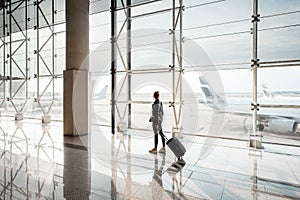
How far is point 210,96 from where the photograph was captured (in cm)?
607

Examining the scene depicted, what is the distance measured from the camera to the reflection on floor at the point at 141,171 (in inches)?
89.4

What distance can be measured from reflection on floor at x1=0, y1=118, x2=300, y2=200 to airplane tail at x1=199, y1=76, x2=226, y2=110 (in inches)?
64.7

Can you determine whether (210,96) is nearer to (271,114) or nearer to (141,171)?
(271,114)

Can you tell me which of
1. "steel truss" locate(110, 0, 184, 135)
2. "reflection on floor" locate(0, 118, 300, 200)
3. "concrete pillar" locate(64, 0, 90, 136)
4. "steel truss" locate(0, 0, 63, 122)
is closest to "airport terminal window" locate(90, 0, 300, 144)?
"steel truss" locate(110, 0, 184, 135)

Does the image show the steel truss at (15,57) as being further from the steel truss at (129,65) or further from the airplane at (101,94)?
the steel truss at (129,65)

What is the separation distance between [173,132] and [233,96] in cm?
169

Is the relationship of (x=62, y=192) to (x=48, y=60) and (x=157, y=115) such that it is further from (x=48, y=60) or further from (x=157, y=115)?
(x=48, y=60)

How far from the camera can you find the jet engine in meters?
5.54

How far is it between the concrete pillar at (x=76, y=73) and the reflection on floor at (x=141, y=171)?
784mm

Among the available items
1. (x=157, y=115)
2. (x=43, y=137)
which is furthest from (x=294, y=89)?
(x=43, y=137)

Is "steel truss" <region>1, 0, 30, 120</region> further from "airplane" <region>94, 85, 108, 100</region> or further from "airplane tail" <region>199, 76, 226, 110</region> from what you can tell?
"airplane tail" <region>199, 76, 226, 110</region>

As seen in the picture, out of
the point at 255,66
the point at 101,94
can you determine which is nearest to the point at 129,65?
the point at 101,94

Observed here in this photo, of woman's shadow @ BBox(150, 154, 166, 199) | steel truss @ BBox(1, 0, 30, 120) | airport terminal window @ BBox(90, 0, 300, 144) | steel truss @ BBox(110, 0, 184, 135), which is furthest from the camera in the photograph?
steel truss @ BBox(1, 0, 30, 120)

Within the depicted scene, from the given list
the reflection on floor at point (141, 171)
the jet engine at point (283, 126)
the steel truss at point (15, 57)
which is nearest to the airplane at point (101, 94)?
the reflection on floor at point (141, 171)
